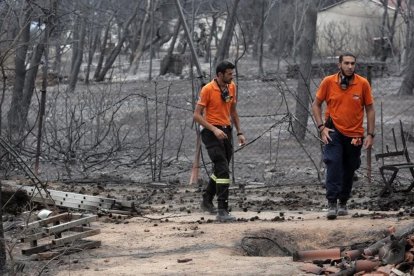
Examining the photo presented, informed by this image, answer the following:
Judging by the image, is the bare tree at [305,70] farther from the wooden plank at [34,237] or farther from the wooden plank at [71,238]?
the wooden plank at [34,237]

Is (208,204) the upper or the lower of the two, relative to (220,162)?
lower

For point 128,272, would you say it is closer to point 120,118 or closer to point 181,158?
point 181,158

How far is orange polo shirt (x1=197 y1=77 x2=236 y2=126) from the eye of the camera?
1071 cm

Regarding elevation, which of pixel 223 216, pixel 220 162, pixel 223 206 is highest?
pixel 220 162

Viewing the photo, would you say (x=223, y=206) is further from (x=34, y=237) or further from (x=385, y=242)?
(x=385, y=242)

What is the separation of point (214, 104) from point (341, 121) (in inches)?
58.5

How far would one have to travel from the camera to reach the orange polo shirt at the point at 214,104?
35.1 feet

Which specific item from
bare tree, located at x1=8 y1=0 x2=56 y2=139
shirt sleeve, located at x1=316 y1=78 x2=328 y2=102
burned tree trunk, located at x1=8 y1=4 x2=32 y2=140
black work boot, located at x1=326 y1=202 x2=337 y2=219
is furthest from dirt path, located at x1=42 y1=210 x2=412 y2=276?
burned tree trunk, located at x1=8 y1=4 x2=32 y2=140

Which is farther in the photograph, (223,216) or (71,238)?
(223,216)

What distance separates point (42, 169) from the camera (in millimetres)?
15633

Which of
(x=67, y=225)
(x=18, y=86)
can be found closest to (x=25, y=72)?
(x=18, y=86)

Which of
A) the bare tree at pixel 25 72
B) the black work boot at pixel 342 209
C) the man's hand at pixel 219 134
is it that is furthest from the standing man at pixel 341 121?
the bare tree at pixel 25 72

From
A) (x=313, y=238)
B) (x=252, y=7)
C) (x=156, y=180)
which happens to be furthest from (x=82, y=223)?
(x=252, y=7)

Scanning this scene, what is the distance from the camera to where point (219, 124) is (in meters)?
10.8
